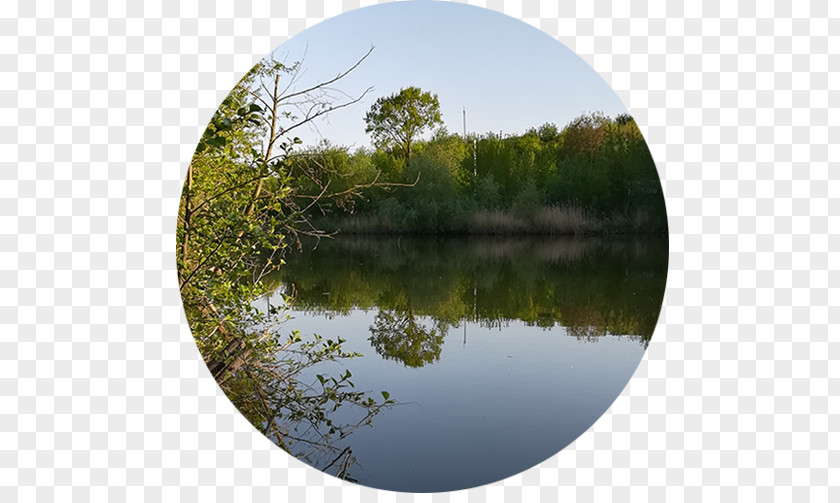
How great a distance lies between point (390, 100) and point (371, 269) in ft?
6.58

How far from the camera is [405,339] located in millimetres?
4469

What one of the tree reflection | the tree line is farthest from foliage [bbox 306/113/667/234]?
the tree reflection

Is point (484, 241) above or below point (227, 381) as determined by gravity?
above

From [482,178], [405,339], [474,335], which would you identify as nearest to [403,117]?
[482,178]

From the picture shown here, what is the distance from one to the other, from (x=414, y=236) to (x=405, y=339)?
2.41ft

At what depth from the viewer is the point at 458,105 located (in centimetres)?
399

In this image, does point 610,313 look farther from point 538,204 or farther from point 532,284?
point 532,284

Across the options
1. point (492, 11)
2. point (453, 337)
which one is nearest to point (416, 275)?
point (453, 337)

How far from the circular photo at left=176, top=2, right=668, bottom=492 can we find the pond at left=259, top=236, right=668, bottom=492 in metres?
0.02

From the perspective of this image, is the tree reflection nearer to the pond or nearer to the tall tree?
the pond

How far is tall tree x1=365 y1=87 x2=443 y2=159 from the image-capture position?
3740 millimetres

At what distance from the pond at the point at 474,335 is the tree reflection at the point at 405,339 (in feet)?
0.04

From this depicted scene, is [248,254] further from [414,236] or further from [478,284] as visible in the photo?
[478,284]

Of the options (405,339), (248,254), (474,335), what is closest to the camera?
(248,254)
